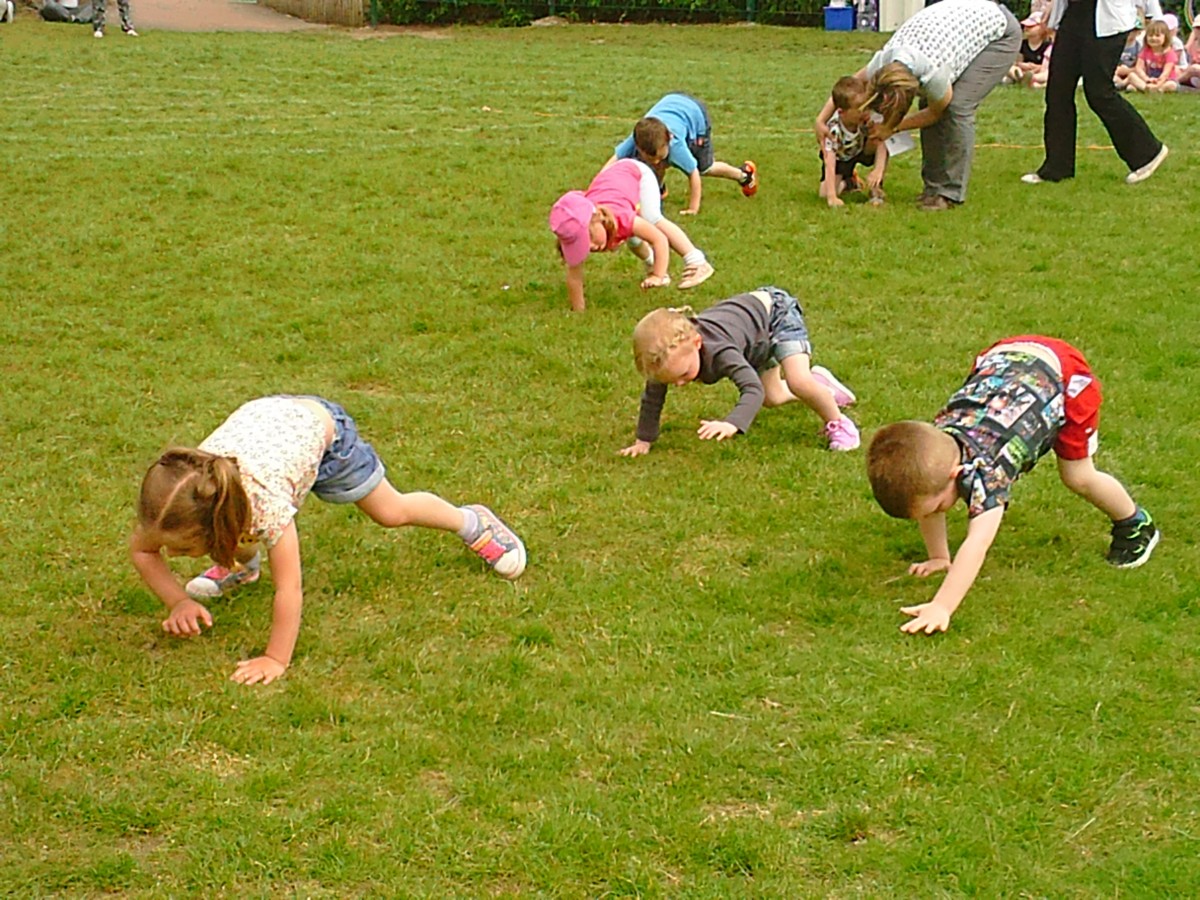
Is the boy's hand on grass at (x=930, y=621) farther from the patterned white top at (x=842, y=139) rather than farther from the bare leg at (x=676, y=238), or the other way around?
the patterned white top at (x=842, y=139)

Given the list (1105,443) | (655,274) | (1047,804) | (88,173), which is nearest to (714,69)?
(88,173)

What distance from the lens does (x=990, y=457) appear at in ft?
14.2

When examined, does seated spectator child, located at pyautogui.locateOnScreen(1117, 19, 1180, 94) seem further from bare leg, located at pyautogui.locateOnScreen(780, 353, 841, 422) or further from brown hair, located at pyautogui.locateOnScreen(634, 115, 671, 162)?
bare leg, located at pyautogui.locateOnScreen(780, 353, 841, 422)

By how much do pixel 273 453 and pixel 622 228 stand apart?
3.95m

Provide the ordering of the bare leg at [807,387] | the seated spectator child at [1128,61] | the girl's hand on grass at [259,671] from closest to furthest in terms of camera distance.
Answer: the girl's hand on grass at [259,671], the bare leg at [807,387], the seated spectator child at [1128,61]

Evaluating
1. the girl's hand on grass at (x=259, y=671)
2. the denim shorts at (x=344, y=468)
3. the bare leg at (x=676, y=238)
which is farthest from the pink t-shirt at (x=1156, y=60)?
A: the girl's hand on grass at (x=259, y=671)

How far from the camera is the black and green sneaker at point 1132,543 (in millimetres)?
4727

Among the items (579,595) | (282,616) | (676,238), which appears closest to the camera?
(282,616)

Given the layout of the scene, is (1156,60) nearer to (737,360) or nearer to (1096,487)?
(737,360)

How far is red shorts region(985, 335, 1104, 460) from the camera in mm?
4520

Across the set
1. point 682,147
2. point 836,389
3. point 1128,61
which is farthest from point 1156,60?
point 836,389

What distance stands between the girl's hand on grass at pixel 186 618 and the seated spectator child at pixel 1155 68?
1385 cm

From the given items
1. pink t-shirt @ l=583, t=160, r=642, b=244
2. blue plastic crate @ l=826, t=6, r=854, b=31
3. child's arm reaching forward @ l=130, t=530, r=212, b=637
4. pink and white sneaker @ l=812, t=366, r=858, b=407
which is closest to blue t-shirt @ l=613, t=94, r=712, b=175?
pink t-shirt @ l=583, t=160, r=642, b=244

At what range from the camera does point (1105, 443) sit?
573 cm
